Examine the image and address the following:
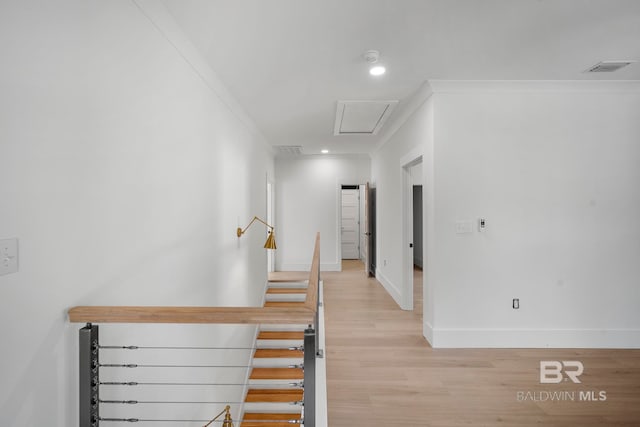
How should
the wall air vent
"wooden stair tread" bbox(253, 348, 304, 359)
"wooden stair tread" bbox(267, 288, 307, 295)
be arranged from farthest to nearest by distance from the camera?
the wall air vent → "wooden stair tread" bbox(267, 288, 307, 295) → "wooden stair tread" bbox(253, 348, 304, 359)

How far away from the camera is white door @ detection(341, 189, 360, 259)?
9484 mm

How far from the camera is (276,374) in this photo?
4.32m

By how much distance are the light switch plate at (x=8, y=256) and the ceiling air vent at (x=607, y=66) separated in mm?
4021

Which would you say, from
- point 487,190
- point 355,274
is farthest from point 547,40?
point 355,274

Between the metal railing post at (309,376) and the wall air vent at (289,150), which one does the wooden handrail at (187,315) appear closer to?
the metal railing post at (309,376)

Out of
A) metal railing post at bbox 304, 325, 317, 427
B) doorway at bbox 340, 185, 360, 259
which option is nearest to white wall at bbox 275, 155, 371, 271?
doorway at bbox 340, 185, 360, 259

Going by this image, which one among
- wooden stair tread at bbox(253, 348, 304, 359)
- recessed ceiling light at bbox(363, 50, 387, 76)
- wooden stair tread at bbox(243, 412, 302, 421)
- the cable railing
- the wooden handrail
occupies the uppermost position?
recessed ceiling light at bbox(363, 50, 387, 76)

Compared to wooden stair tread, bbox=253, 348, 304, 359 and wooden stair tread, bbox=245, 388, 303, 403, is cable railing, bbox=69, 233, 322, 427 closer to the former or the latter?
wooden stair tread, bbox=245, 388, 303, 403

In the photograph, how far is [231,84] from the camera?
3.17 metres

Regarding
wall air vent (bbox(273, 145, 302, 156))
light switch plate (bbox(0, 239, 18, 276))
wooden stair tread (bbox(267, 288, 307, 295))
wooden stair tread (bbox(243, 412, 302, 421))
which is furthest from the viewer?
wall air vent (bbox(273, 145, 302, 156))

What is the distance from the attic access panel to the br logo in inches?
116

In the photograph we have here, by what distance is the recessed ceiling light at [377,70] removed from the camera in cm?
279

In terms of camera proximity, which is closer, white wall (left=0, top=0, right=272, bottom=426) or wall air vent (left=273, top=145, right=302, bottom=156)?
white wall (left=0, top=0, right=272, bottom=426)

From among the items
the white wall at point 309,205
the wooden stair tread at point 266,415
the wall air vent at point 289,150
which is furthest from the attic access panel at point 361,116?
the wooden stair tread at point 266,415
